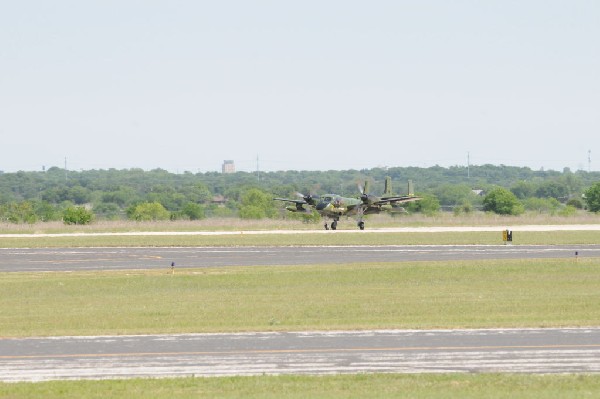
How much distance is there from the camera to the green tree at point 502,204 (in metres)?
116

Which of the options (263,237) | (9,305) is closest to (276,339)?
(9,305)

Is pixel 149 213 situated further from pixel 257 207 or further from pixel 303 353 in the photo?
pixel 303 353

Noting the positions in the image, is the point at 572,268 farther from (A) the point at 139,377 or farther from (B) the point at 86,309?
(A) the point at 139,377

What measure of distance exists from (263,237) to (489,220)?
2920 centimetres

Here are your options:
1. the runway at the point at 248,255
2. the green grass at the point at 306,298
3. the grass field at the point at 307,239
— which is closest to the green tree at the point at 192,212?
the grass field at the point at 307,239

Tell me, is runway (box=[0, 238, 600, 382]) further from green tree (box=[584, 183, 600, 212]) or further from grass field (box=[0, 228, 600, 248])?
green tree (box=[584, 183, 600, 212])

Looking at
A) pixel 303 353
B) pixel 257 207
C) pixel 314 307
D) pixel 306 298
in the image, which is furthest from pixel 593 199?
pixel 303 353

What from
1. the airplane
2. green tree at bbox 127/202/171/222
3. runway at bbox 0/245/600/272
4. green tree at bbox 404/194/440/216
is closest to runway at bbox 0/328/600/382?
runway at bbox 0/245/600/272

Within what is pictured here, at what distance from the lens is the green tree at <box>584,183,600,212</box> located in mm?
114750

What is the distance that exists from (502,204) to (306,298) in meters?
88.9

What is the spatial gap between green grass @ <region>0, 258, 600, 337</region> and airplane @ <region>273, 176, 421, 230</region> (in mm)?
39066

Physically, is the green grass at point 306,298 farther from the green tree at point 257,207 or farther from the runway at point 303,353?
the green tree at point 257,207

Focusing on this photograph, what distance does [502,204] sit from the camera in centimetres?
11712

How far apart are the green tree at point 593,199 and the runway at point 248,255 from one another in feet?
202
